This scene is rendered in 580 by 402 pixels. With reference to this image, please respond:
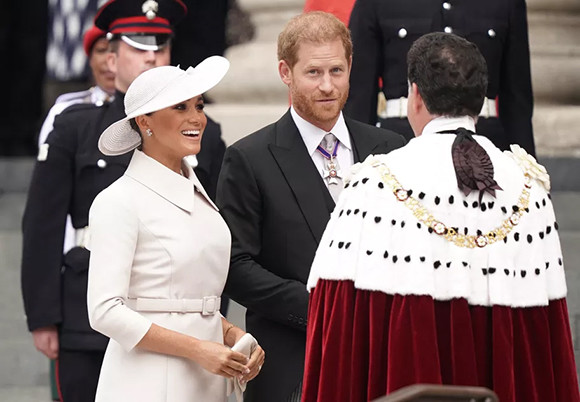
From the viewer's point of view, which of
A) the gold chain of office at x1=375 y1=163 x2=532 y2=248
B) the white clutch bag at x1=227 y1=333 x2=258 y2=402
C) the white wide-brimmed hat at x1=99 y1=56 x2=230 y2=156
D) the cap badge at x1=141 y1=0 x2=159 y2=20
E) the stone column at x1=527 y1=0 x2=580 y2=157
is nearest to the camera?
the gold chain of office at x1=375 y1=163 x2=532 y2=248

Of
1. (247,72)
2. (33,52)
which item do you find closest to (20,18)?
(33,52)

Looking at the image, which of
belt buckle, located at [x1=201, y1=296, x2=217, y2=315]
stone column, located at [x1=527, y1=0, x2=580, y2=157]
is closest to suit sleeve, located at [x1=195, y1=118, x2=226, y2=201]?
belt buckle, located at [x1=201, y1=296, x2=217, y2=315]

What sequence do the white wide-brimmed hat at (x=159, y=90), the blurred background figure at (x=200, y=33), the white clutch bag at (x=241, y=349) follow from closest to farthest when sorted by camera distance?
1. the white clutch bag at (x=241, y=349)
2. the white wide-brimmed hat at (x=159, y=90)
3. the blurred background figure at (x=200, y=33)

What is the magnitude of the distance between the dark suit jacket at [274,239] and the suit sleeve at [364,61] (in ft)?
3.60

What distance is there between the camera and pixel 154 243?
4.24 m

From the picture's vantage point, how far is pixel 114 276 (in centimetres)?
415

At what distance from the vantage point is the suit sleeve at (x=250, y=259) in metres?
4.47

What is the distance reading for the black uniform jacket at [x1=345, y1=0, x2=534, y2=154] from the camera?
18.7 ft

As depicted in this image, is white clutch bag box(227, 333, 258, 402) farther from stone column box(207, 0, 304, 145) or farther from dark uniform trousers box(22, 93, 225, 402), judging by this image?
stone column box(207, 0, 304, 145)

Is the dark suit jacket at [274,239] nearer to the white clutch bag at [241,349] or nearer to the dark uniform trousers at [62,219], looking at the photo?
the white clutch bag at [241,349]

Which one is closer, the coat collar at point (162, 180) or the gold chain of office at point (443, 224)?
the gold chain of office at point (443, 224)

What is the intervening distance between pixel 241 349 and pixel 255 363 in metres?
0.08

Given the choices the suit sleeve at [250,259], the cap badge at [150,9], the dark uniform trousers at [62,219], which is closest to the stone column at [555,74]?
the cap badge at [150,9]

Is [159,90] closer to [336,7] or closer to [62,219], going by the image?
[62,219]
